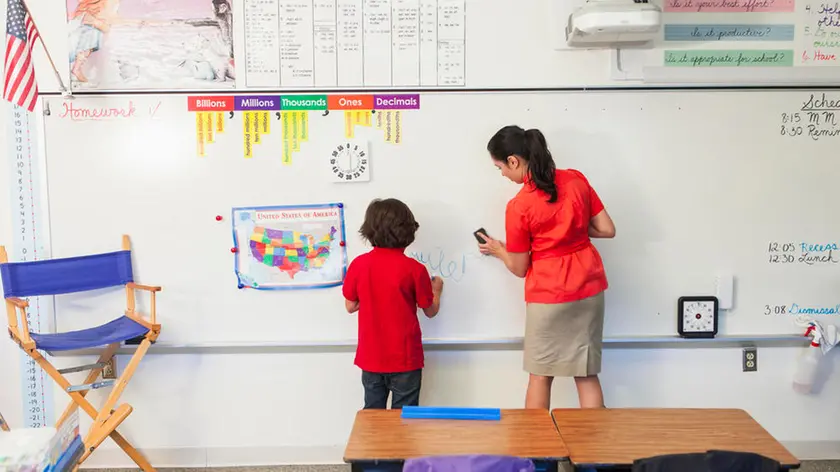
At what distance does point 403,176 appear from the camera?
2.79 m

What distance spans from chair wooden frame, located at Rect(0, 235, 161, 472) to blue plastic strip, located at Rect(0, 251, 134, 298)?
0.05 metres

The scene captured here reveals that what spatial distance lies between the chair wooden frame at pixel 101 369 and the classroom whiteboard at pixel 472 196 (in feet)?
0.33

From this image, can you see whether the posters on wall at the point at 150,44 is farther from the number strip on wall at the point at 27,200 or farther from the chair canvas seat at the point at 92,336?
the chair canvas seat at the point at 92,336

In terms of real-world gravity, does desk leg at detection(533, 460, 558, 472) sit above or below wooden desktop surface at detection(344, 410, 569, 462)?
below

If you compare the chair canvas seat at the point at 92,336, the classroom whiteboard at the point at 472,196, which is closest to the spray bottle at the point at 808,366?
the classroom whiteboard at the point at 472,196

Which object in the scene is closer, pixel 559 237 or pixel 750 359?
pixel 559 237

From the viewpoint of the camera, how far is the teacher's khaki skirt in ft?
8.23

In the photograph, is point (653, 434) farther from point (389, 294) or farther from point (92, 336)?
point (92, 336)

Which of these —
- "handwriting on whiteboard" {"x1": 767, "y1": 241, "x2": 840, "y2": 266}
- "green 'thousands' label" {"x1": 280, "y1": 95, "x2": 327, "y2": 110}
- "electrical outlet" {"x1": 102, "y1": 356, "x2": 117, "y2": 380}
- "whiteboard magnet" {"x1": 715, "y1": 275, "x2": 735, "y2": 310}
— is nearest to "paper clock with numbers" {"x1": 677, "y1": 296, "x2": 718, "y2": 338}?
"whiteboard magnet" {"x1": 715, "y1": 275, "x2": 735, "y2": 310}

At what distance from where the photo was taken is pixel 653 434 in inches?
70.4

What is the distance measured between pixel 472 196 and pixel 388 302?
0.68 meters

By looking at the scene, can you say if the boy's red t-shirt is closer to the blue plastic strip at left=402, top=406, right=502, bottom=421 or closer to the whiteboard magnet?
the blue plastic strip at left=402, top=406, right=502, bottom=421

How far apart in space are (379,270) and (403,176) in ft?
1.78

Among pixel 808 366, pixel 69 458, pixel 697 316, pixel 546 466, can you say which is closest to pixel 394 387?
pixel 546 466
